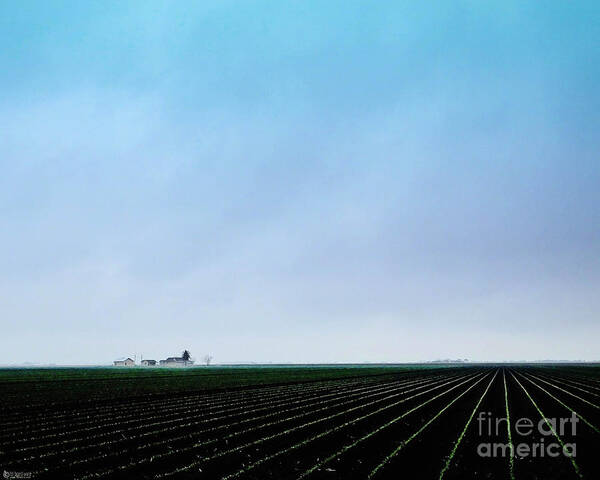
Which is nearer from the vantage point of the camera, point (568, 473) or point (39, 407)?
point (568, 473)

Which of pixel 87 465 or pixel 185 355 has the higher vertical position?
pixel 87 465

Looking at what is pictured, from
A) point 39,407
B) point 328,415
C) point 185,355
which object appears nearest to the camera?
point 328,415

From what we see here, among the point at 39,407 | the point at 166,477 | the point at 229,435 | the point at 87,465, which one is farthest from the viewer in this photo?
the point at 39,407

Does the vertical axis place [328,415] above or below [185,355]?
above

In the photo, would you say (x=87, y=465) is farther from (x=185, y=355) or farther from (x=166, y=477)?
(x=185, y=355)

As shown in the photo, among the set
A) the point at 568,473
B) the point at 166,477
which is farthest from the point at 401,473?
the point at 166,477

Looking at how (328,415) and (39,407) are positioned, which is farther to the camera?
(39,407)

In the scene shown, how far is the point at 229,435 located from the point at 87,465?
436 cm

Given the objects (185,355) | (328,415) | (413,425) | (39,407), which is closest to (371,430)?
(413,425)

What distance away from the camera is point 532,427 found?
14.0 meters

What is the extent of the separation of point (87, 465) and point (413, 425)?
1002 centimetres

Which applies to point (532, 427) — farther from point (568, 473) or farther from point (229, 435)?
point (229, 435)

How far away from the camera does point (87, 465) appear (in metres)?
9.59

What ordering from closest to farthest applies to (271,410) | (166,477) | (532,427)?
(166,477) → (532,427) → (271,410)
